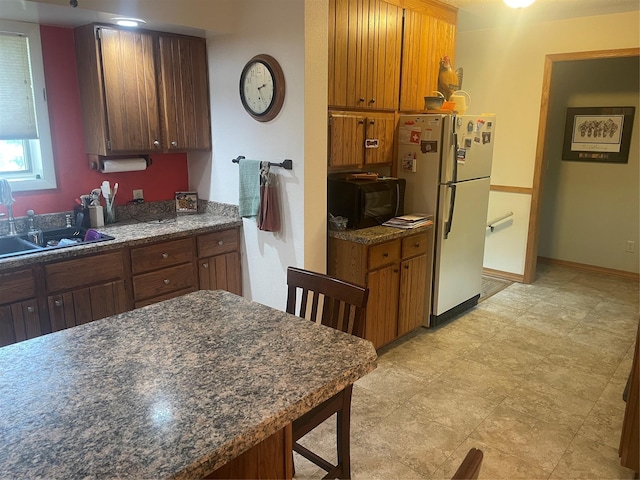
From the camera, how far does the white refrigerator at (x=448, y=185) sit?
3.42 meters

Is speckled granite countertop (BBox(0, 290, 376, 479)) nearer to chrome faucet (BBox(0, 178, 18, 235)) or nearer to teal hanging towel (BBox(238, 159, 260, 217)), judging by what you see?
teal hanging towel (BBox(238, 159, 260, 217))

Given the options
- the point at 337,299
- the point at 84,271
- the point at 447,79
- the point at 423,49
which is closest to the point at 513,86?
the point at 447,79

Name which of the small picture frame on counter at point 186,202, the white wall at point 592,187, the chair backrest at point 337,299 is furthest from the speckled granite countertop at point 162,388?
the white wall at point 592,187

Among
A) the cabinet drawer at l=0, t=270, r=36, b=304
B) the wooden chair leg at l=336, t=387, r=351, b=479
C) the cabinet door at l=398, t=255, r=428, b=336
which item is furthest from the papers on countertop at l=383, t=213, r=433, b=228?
the cabinet drawer at l=0, t=270, r=36, b=304

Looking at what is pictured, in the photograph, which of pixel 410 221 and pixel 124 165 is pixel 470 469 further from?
pixel 124 165

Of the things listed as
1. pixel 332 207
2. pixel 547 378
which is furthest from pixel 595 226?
pixel 332 207

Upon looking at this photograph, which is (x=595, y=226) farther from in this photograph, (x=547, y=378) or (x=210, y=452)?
(x=210, y=452)

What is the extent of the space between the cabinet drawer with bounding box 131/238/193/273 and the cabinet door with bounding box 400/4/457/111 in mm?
1910

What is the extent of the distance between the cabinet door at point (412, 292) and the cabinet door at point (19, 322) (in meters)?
2.25

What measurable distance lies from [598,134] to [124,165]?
4.75 m

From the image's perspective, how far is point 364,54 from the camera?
317 centimetres

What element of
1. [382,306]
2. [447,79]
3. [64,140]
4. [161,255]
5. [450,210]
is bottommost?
[382,306]

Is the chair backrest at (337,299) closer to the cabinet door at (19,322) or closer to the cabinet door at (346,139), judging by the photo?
the cabinet door at (346,139)

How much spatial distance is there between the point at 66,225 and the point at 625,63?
212 inches
